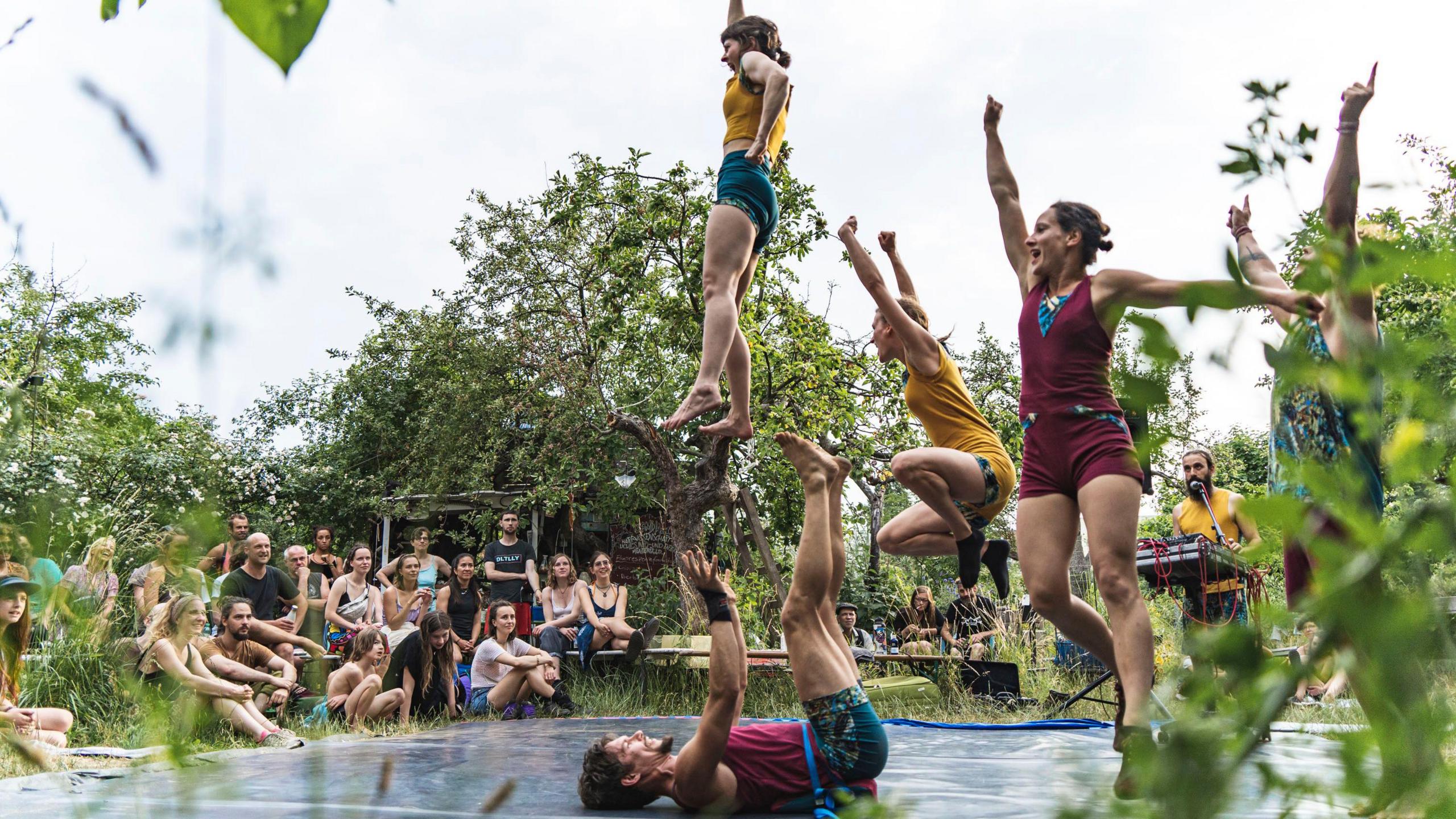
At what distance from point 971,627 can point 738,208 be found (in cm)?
600

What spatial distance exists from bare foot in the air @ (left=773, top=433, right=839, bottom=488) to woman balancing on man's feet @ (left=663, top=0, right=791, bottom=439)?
391mm

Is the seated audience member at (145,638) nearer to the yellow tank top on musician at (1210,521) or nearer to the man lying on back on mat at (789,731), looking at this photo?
the man lying on back on mat at (789,731)

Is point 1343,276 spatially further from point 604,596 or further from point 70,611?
point 604,596

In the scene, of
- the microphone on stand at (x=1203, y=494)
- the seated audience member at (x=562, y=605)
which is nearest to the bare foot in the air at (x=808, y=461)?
the microphone on stand at (x=1203, y=494)

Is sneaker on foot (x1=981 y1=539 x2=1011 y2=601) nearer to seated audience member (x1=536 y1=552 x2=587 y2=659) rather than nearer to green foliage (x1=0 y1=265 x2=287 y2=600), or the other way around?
green foliage (x1=0 y1=265 x2=287 y2=600)

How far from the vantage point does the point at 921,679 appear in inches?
287

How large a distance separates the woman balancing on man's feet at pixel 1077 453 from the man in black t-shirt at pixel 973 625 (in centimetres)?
511

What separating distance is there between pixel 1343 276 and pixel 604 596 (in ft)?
26.5

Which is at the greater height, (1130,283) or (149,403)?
(1130,283)

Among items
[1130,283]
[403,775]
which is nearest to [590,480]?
[403,775]

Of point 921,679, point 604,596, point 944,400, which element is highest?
point 944,400

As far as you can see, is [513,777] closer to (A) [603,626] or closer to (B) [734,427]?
(B) [734,427]

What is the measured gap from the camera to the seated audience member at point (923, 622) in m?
8.47

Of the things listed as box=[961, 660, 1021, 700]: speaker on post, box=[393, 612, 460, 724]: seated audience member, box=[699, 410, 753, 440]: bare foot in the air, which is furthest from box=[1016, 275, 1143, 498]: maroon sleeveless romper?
box=[961, 660, 1021, 700]: speaker on post
